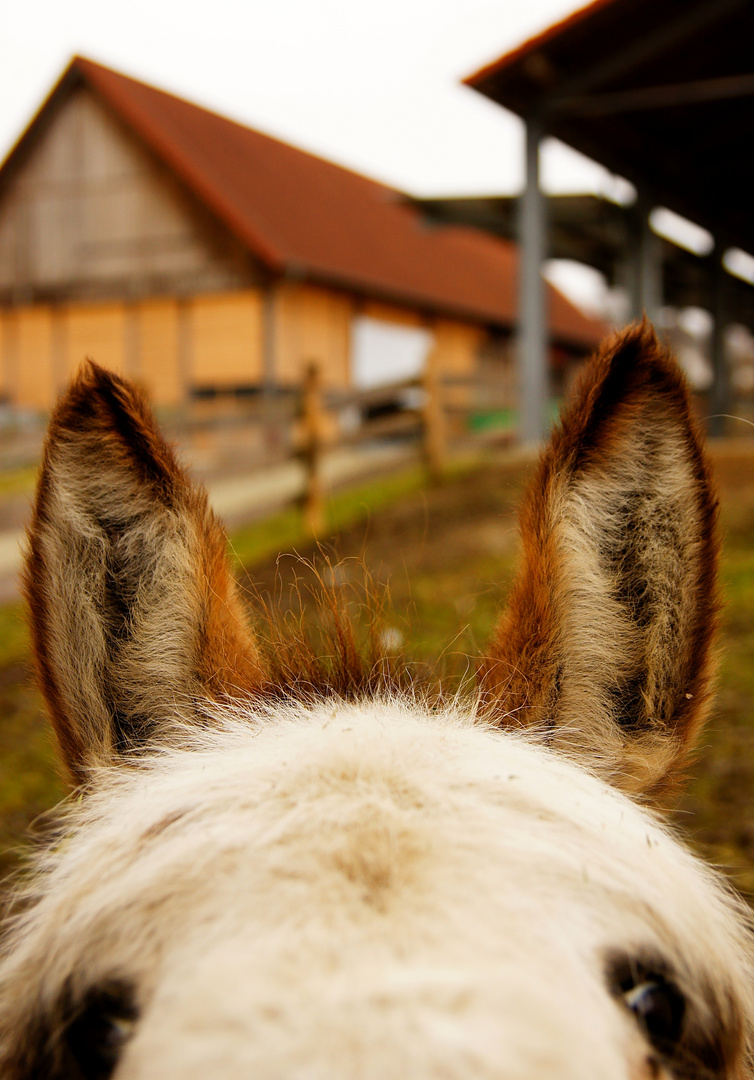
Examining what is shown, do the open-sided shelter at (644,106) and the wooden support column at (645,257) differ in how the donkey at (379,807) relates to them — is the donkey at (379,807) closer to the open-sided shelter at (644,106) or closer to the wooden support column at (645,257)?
the open-sided shelter at (644,106)

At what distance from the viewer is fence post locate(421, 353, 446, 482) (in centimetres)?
1088

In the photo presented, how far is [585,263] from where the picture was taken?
48.5 feet

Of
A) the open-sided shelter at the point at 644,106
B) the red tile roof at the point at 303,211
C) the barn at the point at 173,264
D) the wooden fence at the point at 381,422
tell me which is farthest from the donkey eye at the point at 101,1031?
the barn at the point at 173,264

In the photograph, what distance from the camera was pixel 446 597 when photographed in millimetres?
5508

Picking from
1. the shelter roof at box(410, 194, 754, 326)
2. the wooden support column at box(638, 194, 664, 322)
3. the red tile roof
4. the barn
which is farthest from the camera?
the barn

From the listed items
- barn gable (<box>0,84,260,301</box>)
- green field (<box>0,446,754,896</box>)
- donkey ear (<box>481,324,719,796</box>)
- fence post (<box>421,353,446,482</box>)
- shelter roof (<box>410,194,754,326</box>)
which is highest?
barn gable (<box>0,84,260,301</box>)

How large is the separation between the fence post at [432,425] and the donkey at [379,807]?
9444 mm

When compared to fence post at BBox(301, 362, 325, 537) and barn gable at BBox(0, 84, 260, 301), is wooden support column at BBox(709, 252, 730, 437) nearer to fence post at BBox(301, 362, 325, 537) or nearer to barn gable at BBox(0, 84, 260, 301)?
fence post at BBox(301, 362, 325, 537)

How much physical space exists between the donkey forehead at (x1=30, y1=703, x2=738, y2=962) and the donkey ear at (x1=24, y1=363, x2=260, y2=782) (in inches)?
5.0

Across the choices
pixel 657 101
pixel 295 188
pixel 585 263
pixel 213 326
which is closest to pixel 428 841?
pixel 657 101

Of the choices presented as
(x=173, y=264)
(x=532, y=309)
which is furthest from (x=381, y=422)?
(x=173, y=264)

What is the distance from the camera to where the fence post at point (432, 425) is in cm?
1088

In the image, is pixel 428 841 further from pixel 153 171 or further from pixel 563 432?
pixel 153 171

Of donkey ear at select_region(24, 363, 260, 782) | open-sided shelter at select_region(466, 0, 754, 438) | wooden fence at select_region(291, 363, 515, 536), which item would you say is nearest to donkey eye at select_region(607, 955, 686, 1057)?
donkey ear at select_region(24, 363, 260, 782)
